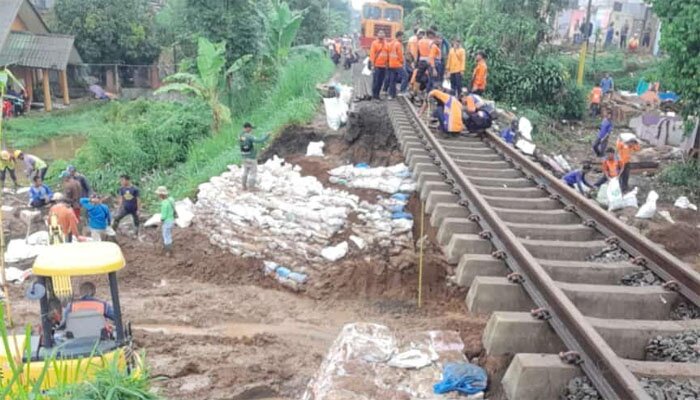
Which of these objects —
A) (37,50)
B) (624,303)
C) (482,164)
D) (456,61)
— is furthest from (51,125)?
(624,303)

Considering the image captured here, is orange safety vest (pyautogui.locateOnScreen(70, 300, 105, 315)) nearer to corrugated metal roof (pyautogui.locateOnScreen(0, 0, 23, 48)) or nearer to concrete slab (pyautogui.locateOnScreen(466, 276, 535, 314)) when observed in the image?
concrete slab (pyautogui.locateOnScreen(466, 276, 535, 314))

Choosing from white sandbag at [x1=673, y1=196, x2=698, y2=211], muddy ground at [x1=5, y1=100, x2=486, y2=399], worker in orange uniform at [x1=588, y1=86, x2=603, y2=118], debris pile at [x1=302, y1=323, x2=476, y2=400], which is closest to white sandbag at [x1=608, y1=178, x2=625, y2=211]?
white sandbag at [x1=673, y1=196, x2=698, y2=211]

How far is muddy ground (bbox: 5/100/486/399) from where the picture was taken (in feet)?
19.3

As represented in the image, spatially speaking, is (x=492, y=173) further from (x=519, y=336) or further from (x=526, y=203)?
(x=519, y=336)

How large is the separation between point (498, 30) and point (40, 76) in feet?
75.3

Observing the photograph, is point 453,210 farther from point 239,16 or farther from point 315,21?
point 315,21

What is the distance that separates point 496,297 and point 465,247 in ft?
3.31

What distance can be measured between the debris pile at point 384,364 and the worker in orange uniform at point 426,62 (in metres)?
9.67

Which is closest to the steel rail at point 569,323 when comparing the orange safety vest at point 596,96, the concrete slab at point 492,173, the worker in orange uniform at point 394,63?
the concrete slab at point 492,173

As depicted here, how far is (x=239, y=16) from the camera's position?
19.5 m

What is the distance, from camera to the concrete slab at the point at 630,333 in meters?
3.98

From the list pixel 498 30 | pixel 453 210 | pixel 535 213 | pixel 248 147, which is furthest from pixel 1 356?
pixel 498 30

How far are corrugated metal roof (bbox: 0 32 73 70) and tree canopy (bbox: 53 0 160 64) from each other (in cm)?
258

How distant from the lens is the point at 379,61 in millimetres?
13211
